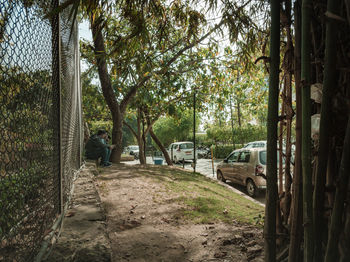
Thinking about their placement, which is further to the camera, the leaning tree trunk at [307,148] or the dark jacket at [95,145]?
the dark jacket at [95,145]

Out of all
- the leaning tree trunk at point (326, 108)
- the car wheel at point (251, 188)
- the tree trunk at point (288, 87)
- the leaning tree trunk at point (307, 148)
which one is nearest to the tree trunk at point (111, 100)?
the car wheel at point (251, 188)

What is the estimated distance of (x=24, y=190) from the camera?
1581mm

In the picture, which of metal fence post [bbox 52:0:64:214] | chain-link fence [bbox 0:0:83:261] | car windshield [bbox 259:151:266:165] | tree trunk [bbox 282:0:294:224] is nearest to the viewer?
chain-link fence [bbox 0:0:83:261]

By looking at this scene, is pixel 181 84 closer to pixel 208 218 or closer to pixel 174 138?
pixel 208 218

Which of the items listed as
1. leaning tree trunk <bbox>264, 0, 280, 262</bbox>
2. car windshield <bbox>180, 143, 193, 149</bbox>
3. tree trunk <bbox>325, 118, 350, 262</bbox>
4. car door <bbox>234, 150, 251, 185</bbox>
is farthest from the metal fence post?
car windshield <bbox>180, 143, 193, 149</bbox>

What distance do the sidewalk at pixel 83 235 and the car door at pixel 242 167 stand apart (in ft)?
22.5

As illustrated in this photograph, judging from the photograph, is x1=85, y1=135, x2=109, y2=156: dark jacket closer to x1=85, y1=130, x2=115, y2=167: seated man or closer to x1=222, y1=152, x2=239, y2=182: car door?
x1=85, y1=130, x2=115, y2=167: seated man

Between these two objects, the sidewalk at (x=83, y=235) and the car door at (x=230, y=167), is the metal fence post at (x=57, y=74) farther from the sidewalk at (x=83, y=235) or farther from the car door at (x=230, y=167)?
the car door at (x=230, y=167)

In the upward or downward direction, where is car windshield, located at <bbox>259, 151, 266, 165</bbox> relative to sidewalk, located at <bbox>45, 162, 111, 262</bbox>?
upward

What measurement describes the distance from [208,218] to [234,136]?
22.0m

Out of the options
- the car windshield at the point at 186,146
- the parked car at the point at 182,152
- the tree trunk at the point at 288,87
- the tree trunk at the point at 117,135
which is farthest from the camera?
the car windshield at the point at 186,146

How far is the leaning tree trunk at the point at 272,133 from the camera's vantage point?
176 centimetres

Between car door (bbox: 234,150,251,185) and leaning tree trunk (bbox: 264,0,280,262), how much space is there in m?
7.49

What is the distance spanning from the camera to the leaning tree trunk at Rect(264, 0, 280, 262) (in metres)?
1.76
